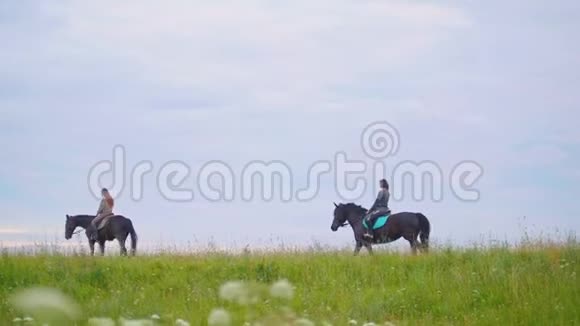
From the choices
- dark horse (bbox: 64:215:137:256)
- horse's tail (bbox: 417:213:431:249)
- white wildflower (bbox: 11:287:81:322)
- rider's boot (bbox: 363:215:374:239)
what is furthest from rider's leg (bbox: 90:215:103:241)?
white wildflower (bbox: 11:287:81:322)

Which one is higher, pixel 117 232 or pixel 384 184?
pixel 384 184

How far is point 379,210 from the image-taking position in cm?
2244

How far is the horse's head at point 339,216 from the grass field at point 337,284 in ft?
18.6

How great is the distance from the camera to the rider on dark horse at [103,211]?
2419cm

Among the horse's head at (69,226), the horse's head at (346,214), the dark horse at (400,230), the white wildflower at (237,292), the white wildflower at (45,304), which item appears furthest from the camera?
the horse's head at (69,226)

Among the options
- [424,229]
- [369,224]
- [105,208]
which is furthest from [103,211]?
[424,229]

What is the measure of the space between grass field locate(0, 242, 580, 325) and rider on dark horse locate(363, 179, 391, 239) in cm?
482

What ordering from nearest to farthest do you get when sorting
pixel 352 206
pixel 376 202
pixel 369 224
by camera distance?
pixel 369 224 < pixel 376 202 < pixel 352 206

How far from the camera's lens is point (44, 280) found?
1606cm

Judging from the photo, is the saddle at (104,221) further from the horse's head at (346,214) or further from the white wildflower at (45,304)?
the white wildflower at (45,304)

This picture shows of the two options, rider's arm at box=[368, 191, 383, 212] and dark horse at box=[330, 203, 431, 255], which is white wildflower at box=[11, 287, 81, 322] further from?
rider's arm at box=[368, 191, 383, 212]

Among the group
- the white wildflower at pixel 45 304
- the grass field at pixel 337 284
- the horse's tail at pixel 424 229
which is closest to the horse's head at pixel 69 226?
the grass field at pixel 337 284

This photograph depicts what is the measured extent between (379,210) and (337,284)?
7.85 metres

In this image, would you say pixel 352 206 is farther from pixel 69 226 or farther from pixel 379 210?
pixel 69 226
